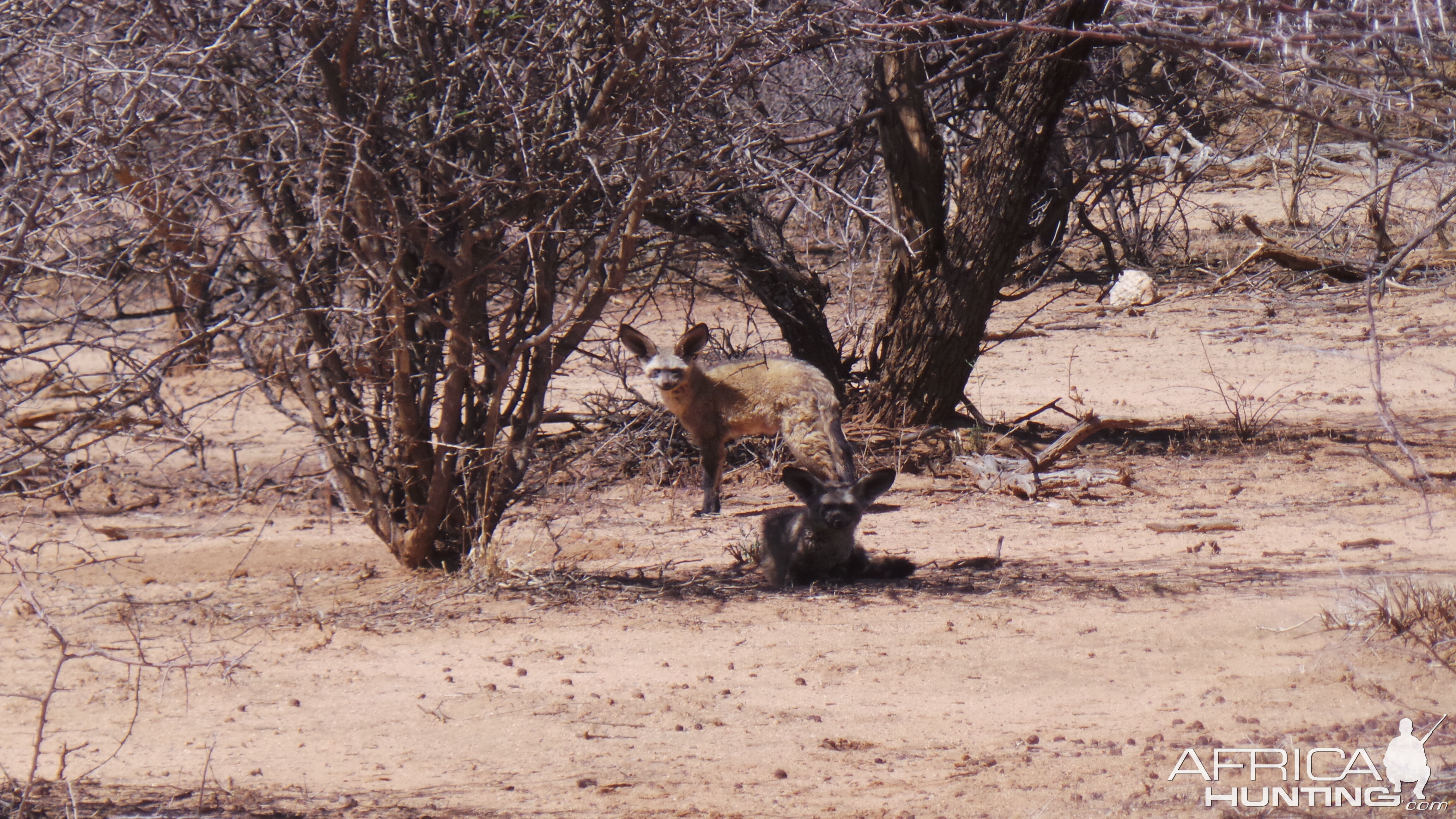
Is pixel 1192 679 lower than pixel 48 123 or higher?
lower

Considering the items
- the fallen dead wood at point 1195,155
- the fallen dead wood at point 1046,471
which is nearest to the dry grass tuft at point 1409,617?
the fallen dead wood at point 1195,155

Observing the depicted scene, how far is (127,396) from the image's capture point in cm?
513

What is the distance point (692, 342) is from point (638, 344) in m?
0.42

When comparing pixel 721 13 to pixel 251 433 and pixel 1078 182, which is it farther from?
pixel 251 433

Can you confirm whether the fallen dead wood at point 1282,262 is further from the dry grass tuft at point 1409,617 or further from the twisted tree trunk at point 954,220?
the dry grass tuft at point 1409,617

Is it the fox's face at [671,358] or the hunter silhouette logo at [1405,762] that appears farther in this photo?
the fox's face at [671,358]

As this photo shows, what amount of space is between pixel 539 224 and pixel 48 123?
6.99 feet

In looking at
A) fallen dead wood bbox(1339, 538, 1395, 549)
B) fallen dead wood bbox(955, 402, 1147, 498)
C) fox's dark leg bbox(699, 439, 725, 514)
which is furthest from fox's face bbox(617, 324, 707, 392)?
fallen dead wood bbox(1339, 538, 1395, 549)

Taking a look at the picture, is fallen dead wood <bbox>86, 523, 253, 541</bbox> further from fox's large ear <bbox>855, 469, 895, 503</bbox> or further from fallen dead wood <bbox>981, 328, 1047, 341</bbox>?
fallen dead wood <bbox>981, 328, 1047, 341</bbox>

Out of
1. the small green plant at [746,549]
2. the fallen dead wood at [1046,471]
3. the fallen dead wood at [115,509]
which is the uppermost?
the fallen dead wood at [115,509]

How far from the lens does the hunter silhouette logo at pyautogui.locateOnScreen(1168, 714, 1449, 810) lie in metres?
4.11

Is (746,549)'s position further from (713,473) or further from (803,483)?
(713,473)

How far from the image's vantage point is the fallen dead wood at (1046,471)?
8.78 meters

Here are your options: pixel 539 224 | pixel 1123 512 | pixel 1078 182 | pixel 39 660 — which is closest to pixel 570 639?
pixel 539 224
